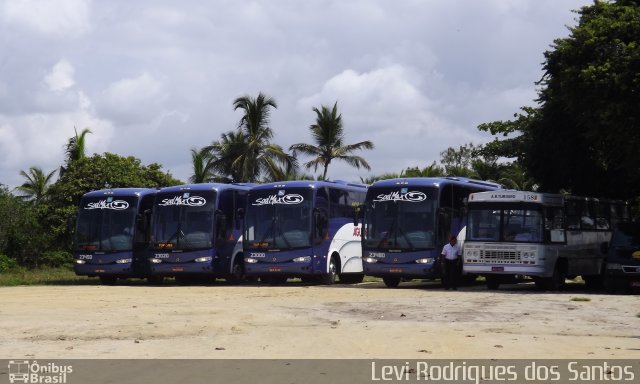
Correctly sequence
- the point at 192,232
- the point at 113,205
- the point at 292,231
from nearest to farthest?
the point at 292,231 < the point at 192,232 < the point at 113,205

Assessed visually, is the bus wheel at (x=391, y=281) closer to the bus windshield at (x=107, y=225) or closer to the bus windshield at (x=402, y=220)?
the bus windshield at (x=402, y=220)

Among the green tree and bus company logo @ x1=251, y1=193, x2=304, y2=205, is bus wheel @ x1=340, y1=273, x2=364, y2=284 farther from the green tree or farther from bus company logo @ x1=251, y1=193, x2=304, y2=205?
the green tree

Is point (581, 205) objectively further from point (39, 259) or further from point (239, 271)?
point (39, 259)

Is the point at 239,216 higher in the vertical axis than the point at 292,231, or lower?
higher

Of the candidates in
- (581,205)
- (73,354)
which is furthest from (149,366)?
(581,205)

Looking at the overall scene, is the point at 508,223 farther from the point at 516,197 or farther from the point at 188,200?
the point at 188,200

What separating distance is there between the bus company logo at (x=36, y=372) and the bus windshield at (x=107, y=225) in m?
21.5

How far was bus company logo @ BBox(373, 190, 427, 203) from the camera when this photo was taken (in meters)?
29.2

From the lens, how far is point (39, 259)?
4309 centimetres

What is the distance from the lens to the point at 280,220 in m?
31.0

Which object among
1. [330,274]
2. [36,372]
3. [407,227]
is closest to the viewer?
[36,372]

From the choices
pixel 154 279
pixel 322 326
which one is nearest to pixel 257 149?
pixel 154 279

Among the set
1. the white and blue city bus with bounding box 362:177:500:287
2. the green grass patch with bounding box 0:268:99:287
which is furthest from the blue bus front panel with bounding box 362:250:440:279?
the green grass patch with bounding box 0:268:99:287

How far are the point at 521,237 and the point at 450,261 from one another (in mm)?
2098
